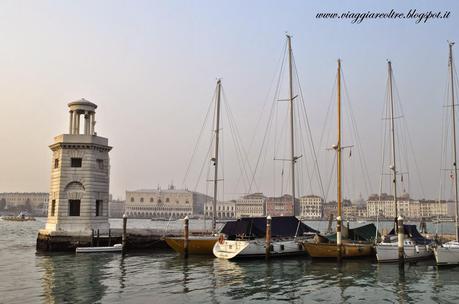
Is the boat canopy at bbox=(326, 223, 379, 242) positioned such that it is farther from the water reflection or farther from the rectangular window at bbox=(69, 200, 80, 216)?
the rectangular window at bbox=(69, 200, 80, 216)

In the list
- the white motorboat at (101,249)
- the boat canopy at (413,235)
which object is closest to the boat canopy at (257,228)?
the boat canopy at (413,235)

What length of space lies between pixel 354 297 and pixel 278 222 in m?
17.1

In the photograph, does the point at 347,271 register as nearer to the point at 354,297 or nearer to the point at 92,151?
the point at 354,297

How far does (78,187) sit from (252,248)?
18751 mm

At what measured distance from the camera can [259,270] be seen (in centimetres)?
3022

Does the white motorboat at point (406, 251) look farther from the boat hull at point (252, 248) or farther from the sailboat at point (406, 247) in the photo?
the boat hull at point (252, 248)

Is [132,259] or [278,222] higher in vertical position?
[278,222]

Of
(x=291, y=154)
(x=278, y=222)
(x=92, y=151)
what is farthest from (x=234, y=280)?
(x=92, y=151)

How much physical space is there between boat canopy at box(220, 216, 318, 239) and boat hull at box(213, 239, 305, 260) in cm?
118

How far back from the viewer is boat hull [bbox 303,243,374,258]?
112 ft

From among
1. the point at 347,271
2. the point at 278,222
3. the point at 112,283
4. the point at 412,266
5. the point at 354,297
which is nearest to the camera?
the point at 354,297

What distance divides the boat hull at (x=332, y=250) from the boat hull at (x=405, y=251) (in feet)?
5.55

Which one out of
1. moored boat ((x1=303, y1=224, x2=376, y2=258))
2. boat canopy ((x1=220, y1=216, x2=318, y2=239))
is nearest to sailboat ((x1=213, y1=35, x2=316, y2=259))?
boat canopy ((x1=220, y1=216, x2=318, y2=239))

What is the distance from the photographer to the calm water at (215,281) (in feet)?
70.6
